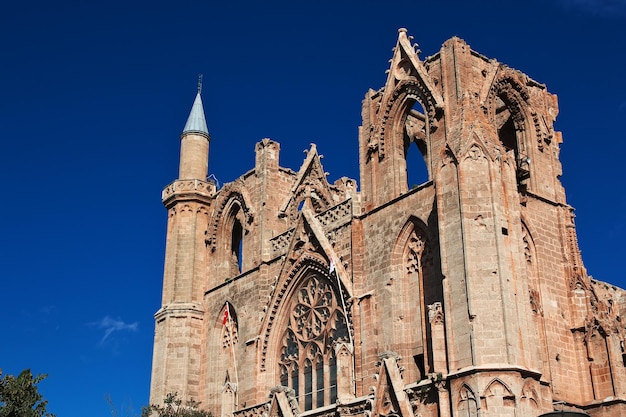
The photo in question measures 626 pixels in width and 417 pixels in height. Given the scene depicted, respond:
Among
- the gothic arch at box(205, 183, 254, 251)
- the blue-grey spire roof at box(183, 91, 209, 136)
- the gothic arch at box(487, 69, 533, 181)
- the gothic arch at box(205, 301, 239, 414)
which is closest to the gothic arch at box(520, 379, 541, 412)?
the gothic arch at box(487, 69, 533, 181)

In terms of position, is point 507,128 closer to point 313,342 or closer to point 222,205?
point 313,342

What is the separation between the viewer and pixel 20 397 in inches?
920

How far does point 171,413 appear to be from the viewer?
85.6ft

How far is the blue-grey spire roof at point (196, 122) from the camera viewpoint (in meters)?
32.6

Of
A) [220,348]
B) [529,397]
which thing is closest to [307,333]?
[220,348]

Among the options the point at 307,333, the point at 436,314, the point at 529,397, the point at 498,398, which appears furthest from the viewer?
the point at 307,333

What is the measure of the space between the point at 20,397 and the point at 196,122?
13.0m

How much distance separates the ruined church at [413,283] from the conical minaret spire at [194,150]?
1905 millimetres

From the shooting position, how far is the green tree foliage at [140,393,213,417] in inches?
1023

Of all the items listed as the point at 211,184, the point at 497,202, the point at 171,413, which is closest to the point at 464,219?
the point at 497,202

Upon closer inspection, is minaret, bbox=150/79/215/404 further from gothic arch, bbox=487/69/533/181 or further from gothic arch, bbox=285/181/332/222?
gothic arch, bbox=487/69/533/181

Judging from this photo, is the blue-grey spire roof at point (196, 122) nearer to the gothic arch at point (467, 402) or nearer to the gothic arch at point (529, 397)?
the gothic arch at point (467, 402)

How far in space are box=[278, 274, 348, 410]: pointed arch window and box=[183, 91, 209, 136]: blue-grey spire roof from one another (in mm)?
8907

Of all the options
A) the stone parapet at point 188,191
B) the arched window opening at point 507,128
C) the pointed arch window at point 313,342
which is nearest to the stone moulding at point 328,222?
the pointed arch window at point 313,342
